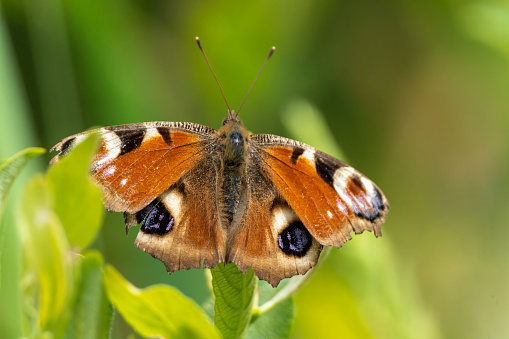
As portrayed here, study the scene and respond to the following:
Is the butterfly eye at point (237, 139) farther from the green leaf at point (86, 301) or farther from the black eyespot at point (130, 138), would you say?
the green leaf at point (86, 301)

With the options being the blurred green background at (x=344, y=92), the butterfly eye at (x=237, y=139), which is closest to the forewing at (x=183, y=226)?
the butterfly eye at (x=237, y=139)

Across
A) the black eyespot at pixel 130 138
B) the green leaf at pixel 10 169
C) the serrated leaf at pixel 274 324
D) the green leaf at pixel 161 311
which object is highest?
the green leaf at pixel 10 169

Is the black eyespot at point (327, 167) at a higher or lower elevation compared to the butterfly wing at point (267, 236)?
higher

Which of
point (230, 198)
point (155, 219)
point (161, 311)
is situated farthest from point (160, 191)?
point (161, 311)

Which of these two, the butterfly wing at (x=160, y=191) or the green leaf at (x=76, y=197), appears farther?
the butterfly wing at (x=160, y=191)

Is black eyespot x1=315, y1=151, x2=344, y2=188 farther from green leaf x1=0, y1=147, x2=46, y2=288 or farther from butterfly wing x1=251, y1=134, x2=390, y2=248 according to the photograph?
green leaf x1=0, y1=147, x2=46, y2=288

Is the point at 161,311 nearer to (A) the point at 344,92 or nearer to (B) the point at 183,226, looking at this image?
(B) the point at 183,226

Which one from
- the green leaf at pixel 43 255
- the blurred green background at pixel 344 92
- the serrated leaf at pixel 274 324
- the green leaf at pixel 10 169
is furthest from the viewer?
the blurred green background at pixel 344 92

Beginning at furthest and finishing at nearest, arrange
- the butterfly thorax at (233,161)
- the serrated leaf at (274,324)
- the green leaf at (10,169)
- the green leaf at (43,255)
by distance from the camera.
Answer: the butterfly thorax at (233,161)
the serrated leaf at (274,324)
the green leaf at (10,169)
the green leaf at (43,255)
